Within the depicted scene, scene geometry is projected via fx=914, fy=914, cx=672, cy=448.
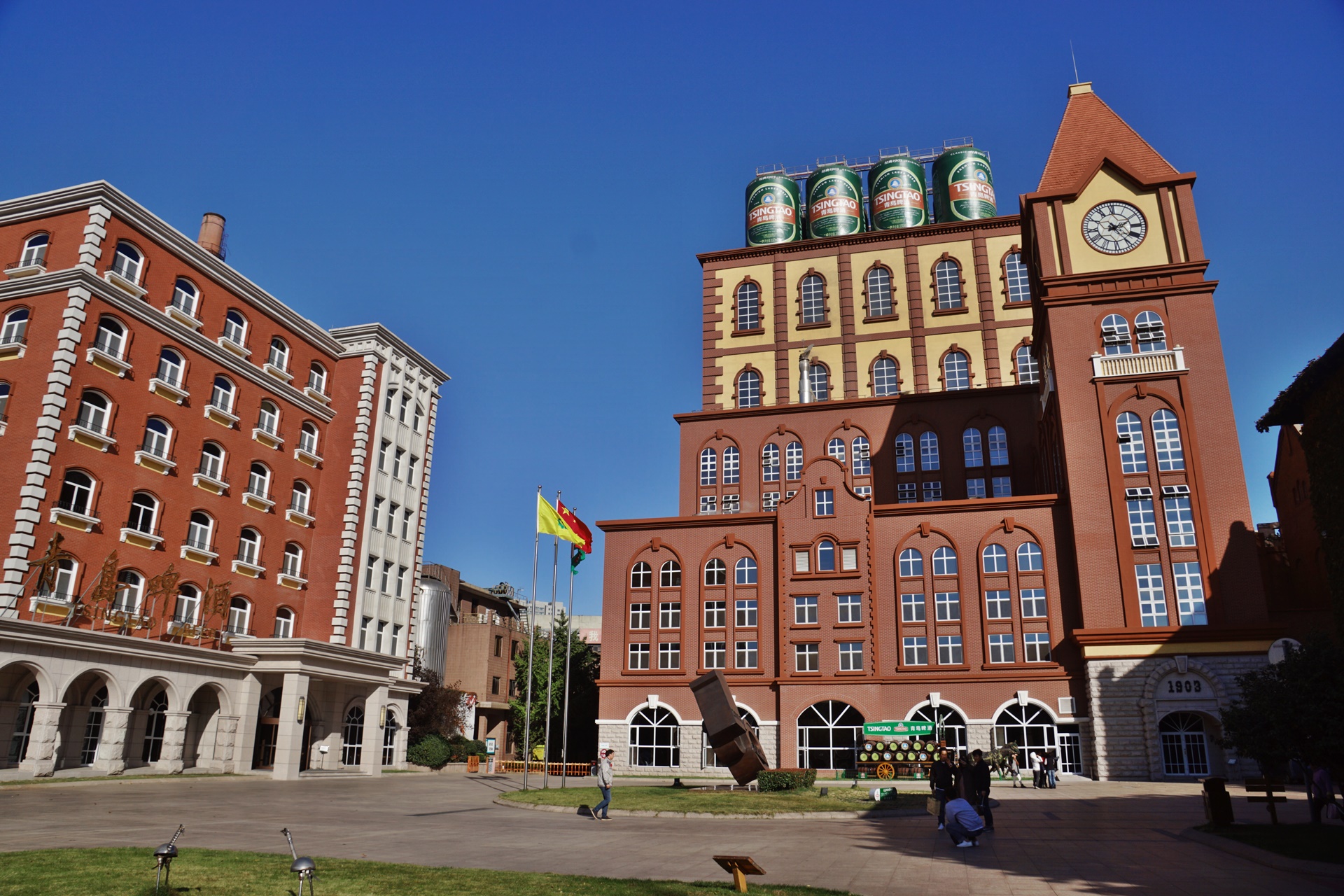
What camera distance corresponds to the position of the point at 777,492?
57312mm

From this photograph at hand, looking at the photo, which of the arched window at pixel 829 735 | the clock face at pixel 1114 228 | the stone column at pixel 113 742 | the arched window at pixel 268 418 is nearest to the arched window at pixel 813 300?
the clock face at pixel 1114 228

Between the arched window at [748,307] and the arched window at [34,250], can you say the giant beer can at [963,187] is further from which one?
the arched window at [34,250]

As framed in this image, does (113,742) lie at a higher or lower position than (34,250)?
lower

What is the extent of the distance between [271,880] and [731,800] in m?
17.2

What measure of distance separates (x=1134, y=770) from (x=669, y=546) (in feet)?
83.4

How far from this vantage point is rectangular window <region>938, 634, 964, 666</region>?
151ft

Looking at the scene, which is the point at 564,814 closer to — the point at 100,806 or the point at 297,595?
the point at 100,806

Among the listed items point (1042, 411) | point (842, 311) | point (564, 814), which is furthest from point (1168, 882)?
point (842, 311)

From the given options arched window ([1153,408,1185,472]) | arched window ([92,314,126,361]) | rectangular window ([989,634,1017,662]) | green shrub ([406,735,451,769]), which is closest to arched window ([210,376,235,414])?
arched window ([92,314,126,361])

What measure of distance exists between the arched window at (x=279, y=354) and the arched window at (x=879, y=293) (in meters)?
36.1

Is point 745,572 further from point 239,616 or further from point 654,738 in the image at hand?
point 239,616

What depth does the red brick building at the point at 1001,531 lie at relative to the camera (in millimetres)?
41344

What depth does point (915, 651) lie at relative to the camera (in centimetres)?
4662

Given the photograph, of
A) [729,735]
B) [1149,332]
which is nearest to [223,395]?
[729,735]
